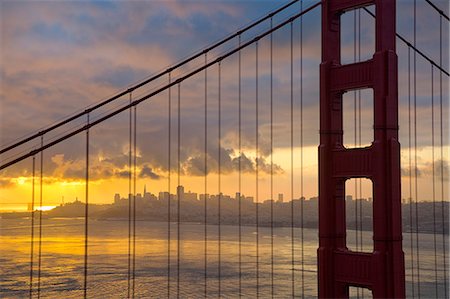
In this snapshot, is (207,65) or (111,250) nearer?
(207,65)

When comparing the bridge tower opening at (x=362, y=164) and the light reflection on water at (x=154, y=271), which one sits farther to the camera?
the light reflection on water at (x=154, y=271)

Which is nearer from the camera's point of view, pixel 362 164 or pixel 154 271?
pixel 362 164

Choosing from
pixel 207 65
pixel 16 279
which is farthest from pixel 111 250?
pixel 207 65

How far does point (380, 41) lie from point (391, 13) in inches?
35.1

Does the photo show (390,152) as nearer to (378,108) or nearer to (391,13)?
(378,108)

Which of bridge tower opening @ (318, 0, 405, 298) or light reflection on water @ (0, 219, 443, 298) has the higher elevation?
bridge tower opening @ (318, 0, 405, 298)

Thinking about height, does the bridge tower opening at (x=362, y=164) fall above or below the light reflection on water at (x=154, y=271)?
above

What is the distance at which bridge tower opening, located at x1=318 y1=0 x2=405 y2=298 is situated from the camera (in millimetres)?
14445

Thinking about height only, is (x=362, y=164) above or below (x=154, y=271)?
above

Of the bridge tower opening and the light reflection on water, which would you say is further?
the light reflection on water

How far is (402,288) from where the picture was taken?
14.5 m

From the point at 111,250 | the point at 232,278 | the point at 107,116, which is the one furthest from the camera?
the point at 111,250

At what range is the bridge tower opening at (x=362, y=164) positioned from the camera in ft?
47.4

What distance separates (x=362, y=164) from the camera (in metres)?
14.8
